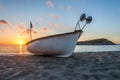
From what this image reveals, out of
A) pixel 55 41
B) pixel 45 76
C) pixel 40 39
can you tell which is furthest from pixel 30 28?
pixel 45 76

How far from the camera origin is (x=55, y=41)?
14141 millimetres

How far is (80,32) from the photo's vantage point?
14164mm

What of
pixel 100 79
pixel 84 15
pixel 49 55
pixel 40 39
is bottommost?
pixel 100 79

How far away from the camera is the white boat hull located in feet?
45.6

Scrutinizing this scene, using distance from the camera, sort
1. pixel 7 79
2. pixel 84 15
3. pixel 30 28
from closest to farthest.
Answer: pixel 7 79 → pixel 84 15 → pixel 30 28

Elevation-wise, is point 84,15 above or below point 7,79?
above

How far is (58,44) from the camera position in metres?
14.1

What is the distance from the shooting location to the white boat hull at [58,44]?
1389 centimetres

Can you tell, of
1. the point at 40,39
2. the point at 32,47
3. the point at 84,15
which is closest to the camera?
the point at 84,15

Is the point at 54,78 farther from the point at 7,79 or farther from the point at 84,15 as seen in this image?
the point at 84,15

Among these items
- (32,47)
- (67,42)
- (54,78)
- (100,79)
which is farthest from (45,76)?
(32,47)

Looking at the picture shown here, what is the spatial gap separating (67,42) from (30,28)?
6.88 metres

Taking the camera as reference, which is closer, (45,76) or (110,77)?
(110,77)

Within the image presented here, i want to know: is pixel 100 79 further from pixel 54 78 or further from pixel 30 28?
pixel 30 28
